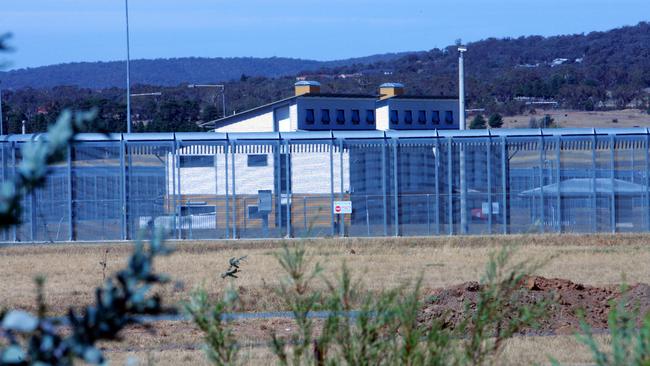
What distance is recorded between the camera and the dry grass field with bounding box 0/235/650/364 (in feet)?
42.0

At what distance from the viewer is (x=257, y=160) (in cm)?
3300

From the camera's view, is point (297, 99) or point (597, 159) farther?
point (297, 99)

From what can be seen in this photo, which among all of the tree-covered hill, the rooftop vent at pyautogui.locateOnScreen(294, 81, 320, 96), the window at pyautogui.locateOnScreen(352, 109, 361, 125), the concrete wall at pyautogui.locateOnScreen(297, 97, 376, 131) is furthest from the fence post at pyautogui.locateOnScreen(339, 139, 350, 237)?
the tree-covered hill

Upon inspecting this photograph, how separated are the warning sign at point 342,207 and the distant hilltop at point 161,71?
12818 cm

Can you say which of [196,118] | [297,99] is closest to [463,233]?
[297,99]

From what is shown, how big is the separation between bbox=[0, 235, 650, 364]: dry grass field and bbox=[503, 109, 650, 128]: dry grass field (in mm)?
40724

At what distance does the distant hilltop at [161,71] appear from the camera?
16338cm

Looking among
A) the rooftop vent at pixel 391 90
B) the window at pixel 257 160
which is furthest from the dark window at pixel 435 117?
the window at pixel 257 160

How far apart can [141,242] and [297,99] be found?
43.5 meters

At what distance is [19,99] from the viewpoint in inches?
3701

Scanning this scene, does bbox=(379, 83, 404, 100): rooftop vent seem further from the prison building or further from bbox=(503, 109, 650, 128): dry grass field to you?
bbox=(503, 109, 650, 128): dry grass field

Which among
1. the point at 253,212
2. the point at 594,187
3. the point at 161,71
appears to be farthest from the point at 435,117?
the point at 161,71

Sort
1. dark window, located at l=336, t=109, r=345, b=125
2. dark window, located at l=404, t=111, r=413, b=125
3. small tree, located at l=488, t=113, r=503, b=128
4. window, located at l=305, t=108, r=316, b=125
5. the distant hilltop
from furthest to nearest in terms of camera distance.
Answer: the distant hilltop, small tree, located at l=488, t=113, r=503, b=128, dark window, located at l=404, t=111, r=413, b=125, dark window, located at l=336, t=109, r=345, b=125, window, located at l=305, t=108, r=316, b=125

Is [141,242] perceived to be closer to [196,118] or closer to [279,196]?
[279,196]
